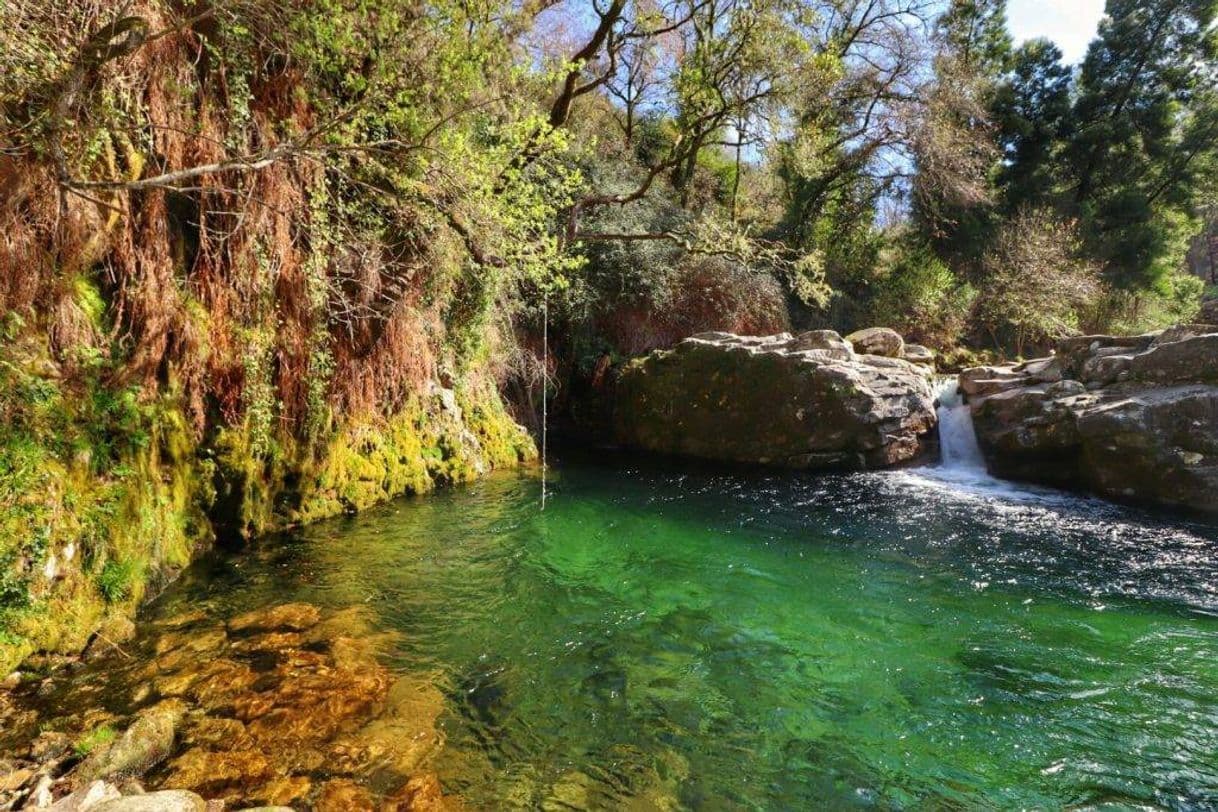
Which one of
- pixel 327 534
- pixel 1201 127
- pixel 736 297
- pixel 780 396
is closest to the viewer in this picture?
pixel 327 534

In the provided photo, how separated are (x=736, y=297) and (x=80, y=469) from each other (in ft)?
44.9

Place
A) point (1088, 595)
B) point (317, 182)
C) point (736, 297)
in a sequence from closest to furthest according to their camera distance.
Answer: point (1088, 595) → point (317, 182) → point (736, 297)

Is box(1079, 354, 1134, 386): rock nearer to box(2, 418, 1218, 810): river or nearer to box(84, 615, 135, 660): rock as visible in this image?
box(2, 418, 1218, 810): river

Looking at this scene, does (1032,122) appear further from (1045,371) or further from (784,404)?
(784,404)

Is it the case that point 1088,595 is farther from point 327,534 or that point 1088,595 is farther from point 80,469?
point 80,469

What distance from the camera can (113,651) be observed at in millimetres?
3631

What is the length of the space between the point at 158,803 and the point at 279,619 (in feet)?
6.60

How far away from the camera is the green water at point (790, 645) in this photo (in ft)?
9.63

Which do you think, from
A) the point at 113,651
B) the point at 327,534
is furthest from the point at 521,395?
the point at 113,651

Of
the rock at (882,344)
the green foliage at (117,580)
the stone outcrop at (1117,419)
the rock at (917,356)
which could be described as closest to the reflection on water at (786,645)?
the green foliage at (117,580)

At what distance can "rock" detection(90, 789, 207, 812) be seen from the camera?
225 cm

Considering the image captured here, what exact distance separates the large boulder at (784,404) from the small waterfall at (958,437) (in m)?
0.36

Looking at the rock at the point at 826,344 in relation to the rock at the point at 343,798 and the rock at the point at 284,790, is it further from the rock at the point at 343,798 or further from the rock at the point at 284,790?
the rock at the point at 284,790

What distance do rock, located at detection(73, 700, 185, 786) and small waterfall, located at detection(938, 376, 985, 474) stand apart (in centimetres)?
1042
